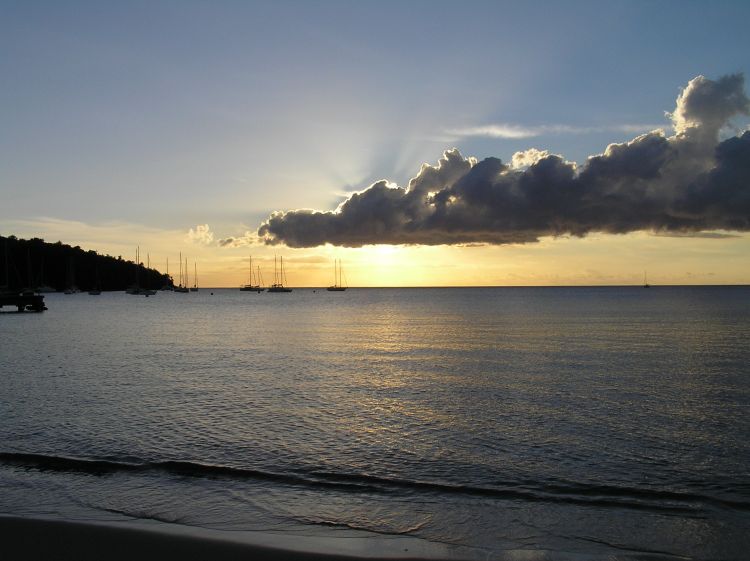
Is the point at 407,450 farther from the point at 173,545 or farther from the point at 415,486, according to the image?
the point at 173,545

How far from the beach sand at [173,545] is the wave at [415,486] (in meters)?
3.65

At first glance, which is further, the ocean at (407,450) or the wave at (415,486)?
the wave at (415,486)

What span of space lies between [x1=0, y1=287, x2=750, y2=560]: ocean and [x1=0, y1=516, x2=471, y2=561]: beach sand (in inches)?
21.3

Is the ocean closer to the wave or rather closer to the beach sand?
the wave

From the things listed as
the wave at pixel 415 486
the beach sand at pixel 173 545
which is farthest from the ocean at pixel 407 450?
the beach sand at pixel 173 545

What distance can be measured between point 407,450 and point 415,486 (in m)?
3.47

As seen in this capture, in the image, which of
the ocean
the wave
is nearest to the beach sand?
the ocean

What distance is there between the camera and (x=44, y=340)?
58.6 meters

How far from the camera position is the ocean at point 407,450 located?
11.9 metres

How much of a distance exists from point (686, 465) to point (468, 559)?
974 cm

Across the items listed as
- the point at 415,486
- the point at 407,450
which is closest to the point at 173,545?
the point at 415,486

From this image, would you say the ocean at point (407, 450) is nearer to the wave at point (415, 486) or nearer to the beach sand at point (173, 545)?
the wave at point (415, 486)

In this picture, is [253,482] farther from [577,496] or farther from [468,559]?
[577,496]

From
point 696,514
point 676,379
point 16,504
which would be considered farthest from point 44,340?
point 696,514
